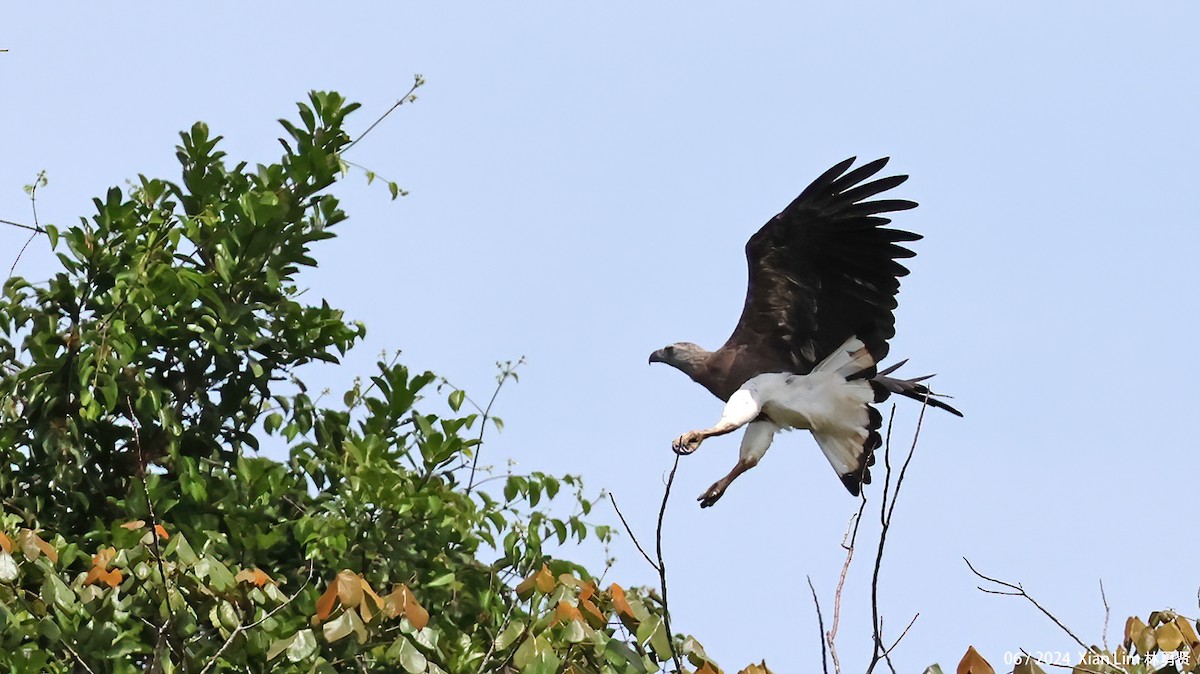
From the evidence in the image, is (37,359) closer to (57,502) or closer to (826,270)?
(57,502)

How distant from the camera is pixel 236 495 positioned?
16.7ft

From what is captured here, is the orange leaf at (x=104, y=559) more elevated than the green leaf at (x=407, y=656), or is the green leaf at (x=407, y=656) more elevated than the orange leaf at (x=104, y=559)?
the orange leaf at (x=104, y=559)

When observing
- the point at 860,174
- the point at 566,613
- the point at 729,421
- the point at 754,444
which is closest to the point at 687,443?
the point at 729,421

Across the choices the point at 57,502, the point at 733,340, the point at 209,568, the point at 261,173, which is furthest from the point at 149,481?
the point at 733,340

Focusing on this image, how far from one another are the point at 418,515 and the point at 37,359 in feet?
4.61

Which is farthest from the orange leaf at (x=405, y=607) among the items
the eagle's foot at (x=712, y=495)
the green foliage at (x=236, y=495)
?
the eagle's foot at (x=712, y=495)

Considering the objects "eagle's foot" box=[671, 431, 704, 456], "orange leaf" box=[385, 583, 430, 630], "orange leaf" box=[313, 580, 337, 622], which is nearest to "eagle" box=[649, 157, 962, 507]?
"eagle's foot" box=[671, 431, 704, 456]

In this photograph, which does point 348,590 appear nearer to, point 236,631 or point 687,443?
point 236,631

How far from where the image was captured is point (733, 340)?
6.12 meters

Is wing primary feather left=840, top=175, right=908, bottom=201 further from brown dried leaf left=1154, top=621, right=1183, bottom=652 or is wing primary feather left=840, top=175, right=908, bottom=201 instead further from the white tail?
brown dried leaf left=1154, top=621, right=1183, bottom=652

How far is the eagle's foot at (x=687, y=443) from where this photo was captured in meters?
5.29

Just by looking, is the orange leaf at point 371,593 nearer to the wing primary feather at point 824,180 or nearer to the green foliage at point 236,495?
the green foliage at point 236,495

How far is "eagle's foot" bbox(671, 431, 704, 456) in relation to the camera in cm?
529

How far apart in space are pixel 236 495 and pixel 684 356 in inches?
80.4
